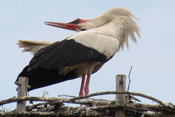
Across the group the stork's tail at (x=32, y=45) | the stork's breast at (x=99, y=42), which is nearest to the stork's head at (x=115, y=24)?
the stork's breast at (x=99, y=42)

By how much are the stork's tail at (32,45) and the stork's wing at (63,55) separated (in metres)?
0.47

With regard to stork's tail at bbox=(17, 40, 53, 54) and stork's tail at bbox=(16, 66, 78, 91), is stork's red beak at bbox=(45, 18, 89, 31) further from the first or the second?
stork's tail at bbox=(16, 66, 78, 91)

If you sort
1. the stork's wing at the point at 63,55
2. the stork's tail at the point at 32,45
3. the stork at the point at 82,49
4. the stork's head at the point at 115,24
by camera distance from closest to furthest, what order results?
the stork's wing at the point at 63,55 → the stork at the point at 82,49 → the stork's tail at the point at 32,45 → the stork's head at the point at 115,24

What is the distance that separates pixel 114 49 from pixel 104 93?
2.74m

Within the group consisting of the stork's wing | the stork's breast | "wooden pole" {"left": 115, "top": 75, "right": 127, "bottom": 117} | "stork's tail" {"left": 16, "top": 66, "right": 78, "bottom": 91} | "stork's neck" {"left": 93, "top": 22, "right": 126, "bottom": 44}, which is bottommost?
"wooden pole" {"left": 115, "top": 75, "right": 127, "bottom": 117}

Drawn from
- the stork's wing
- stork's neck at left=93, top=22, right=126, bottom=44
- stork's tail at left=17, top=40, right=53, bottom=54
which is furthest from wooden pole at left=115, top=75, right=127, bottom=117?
stork's tail at left=17, top=40, right=53, bottom=54

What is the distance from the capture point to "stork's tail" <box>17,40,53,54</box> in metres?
9.14

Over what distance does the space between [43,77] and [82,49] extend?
0.77 meters

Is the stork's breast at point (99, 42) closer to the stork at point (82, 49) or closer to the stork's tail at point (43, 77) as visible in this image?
the stork at point (82, 49)

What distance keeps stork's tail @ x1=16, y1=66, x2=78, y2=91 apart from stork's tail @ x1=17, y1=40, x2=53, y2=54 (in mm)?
633

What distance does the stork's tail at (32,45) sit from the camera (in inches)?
360

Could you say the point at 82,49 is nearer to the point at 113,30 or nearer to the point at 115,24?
the point at 113,30

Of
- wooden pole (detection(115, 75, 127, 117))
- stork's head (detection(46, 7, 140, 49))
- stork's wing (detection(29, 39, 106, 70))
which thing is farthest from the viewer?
stork's head (detection(46, 7, 140, 49))

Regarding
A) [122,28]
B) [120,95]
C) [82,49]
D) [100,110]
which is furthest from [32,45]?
[120,95]
